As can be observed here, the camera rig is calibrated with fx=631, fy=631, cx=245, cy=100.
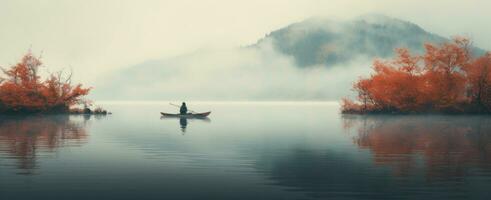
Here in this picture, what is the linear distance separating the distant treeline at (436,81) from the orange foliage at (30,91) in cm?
4557

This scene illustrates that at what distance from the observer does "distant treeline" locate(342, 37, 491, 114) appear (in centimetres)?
9394

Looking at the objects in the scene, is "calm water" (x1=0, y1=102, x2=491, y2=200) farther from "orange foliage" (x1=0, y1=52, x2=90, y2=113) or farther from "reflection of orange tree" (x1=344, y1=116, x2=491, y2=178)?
"orange foliage" (x1=0, y1=52, x2=90, y2=113)

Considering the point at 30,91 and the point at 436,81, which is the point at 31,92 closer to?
the point at 30,91

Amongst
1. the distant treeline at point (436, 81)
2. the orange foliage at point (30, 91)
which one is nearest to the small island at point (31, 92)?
the orange foliage at point (30, 91)

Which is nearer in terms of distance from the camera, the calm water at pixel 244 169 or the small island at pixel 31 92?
the calm water at pixel 244 169

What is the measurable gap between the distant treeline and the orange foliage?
45.6m

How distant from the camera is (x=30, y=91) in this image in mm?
91438

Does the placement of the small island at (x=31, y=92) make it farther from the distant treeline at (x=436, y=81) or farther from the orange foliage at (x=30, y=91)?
the distant treeline at (x=436, y=81)

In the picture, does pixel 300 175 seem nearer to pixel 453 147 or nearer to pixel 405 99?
pixel 453 147

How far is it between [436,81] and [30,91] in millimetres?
59972

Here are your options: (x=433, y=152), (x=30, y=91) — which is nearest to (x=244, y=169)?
(x=433, y=152)

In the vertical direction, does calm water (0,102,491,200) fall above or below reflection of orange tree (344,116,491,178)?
below

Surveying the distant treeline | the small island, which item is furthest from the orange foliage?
the distant treeline

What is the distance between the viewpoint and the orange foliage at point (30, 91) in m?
90.5
